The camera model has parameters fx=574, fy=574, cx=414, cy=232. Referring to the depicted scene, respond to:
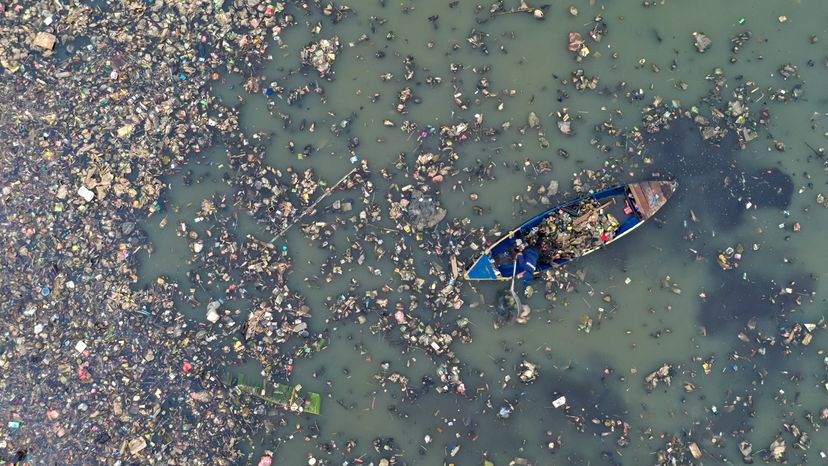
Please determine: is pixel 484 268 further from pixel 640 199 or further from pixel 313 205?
pixel 313 205

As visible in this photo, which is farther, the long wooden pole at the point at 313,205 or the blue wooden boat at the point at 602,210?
the long wooden pole at the point at 313,205

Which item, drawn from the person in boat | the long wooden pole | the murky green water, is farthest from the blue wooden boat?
the long wooden pole

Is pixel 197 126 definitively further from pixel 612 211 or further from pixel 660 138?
pixel 660 138

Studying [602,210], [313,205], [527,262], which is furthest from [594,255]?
[313,205]

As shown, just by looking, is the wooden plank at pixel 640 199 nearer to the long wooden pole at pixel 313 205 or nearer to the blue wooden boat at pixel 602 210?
the blue wooden boat at pixel 602 210

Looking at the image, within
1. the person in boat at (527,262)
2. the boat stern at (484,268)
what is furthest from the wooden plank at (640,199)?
the boat stern at (484,268)

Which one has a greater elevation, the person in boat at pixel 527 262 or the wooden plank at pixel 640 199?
the wooden plank at pixel 640 199
